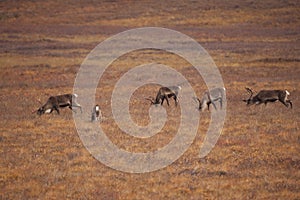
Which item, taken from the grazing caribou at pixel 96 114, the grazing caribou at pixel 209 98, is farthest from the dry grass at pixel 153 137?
the grazing caribou at pixel 209 98

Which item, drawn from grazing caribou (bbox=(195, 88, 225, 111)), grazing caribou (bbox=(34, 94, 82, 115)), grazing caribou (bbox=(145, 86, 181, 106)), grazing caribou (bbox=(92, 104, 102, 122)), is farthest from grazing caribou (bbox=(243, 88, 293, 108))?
grazing caribou (bbox=(34, 94, 82, 115))

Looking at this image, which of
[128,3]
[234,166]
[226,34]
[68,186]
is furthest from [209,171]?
[128,3]

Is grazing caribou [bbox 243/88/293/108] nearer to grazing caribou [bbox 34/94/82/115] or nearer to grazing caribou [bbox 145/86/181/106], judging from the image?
grazing caribou [bbox 145/86/181/106]

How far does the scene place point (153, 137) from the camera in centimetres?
1767

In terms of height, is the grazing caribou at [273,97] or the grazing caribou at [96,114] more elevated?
the grazing caribou at [273,97]

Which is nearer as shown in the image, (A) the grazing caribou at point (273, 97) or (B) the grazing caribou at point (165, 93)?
(A) the grazing caribou at point (273, 97)

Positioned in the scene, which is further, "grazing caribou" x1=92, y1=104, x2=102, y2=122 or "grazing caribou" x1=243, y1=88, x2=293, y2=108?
"grazing caribou" x1=243, y1=88, x2=293, y2=108

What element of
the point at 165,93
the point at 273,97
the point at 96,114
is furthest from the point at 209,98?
the point at 96,114

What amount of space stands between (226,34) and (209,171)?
50974 millimetres

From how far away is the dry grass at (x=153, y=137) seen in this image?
12773 millimetres

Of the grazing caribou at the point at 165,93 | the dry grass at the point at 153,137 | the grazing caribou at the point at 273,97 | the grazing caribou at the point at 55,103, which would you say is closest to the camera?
the dry grass at the point at 153,137

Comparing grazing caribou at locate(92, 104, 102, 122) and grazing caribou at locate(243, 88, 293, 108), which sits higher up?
grazing caribou at locate(243, 88, 293, 108)

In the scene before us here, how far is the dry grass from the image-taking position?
12.8 metres

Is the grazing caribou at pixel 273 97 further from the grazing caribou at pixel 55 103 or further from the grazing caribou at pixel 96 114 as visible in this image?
the grazing caribou at pixel 55 103
